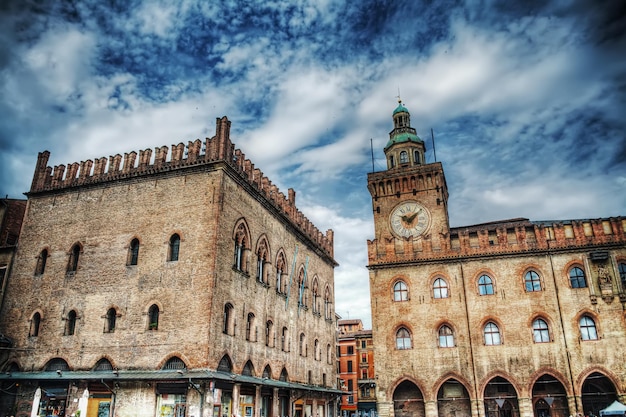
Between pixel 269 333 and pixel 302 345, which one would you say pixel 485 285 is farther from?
pixel 269 333

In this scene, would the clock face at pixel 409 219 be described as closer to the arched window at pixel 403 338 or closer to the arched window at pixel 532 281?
the arched window at pixel 403 338

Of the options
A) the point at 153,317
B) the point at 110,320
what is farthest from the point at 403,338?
the point at 110,320

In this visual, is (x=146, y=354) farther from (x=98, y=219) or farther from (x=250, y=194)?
(x=250, y=194)

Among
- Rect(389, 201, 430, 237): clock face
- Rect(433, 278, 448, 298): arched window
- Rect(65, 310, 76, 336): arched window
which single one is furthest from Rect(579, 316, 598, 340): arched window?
Rect(65, 310, 76, 336): arched window

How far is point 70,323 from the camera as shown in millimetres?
23484

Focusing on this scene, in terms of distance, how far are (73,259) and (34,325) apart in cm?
364

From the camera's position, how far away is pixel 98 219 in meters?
25.0

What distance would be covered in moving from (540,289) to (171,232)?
22638mm

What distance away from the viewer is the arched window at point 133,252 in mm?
23453

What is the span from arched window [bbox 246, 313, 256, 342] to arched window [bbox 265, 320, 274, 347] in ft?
5.96

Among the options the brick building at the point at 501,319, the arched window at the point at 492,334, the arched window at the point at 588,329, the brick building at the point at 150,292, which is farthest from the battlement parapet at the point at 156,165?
the arched window at the point at 588,329

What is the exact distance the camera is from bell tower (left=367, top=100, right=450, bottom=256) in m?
34.6

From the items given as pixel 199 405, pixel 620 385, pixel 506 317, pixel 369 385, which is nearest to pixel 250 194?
pixel 199 405

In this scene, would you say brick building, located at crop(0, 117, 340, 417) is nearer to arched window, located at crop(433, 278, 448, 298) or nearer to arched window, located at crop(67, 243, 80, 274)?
arched window, located at crop(67, 243, 80, 274)
